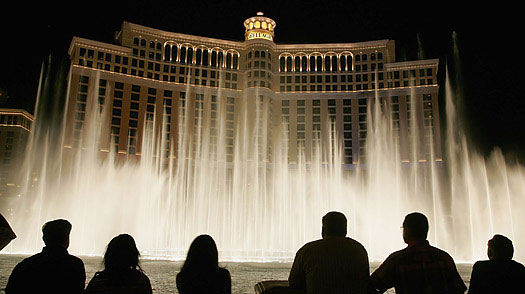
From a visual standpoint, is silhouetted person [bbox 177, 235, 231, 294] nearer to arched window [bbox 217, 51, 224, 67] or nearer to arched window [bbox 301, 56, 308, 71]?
arched window [bbox 217, 51, 224, 67]

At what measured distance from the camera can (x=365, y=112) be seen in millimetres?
61844

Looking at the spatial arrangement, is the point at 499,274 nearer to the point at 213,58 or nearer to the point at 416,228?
the point at 416,228

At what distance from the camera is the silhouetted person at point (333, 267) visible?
3.35m

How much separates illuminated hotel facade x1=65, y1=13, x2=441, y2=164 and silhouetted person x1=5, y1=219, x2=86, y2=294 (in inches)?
2111

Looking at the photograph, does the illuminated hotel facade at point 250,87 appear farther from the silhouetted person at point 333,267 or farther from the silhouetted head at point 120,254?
the silhouetted person at point 333,267

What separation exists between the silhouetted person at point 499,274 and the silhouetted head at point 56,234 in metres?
3.60

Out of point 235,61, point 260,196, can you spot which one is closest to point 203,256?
point 260,196

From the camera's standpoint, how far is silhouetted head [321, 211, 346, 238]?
3469 mm

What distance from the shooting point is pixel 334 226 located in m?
3.47

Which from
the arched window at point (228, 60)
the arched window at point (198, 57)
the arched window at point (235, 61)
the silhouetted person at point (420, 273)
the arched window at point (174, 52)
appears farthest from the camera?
the arched window at point (235, 61)

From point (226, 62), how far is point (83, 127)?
22294 millimetres

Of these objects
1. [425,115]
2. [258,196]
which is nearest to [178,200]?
[258,196]

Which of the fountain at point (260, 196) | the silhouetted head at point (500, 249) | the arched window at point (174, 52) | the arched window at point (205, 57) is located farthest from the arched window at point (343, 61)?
the silhouetted head at point (500, 249)

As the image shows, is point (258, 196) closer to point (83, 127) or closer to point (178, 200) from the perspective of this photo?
point (178, 200)
